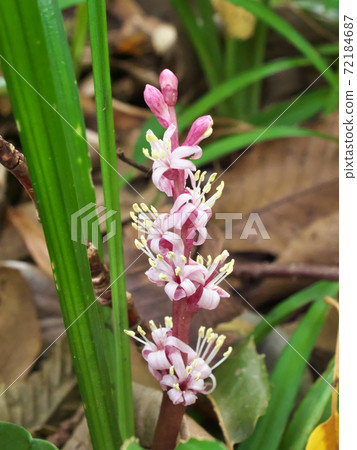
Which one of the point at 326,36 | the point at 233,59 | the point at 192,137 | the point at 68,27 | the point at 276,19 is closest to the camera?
the point at 192,137

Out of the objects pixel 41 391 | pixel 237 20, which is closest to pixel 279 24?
pixel 237 20

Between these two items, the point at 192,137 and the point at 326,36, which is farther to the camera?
the point at 326,36

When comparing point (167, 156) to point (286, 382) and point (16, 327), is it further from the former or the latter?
point (16, 327)

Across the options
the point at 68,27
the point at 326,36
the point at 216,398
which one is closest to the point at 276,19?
the point at 326,36

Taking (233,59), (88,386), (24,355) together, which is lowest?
(24,355)

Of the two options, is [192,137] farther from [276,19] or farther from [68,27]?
[68,27]

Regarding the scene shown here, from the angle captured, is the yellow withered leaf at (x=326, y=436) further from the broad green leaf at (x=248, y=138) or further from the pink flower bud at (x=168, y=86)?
the broad green leaf at (x=248, y=138)

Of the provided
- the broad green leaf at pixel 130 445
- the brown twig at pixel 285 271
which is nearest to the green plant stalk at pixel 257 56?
the brown twig at pixel 285 271
